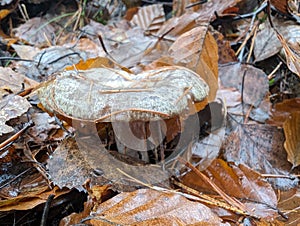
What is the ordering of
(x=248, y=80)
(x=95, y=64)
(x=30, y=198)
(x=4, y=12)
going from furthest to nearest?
(x=4, y=12) < (x=248, y=80) < (x=95, y=64) < (x=30, y=198)

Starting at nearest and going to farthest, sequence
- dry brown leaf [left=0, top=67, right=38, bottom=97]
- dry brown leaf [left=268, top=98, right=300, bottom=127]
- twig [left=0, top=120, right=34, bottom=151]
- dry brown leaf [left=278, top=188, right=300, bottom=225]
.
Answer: dry brown leaf [left=278, top=188, right=300, bottom=225], twig [left=0, top=120, right=34, bottom=151], dry brown leaf [left=0, top=67, right=38, bottom=97], dry brown leaf [left=268, top=98, right=300, bottom=127]

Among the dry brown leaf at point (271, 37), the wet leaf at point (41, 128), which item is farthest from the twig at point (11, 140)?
the dry brown leaf at point (271, 37)

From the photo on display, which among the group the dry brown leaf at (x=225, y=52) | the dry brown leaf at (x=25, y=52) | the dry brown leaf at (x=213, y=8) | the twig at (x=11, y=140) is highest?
the dry brown leaf at (x=213, y=8)

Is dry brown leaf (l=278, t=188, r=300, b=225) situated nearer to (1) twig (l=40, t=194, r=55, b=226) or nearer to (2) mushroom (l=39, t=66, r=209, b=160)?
(2) mushroom (l=39, t=66, r=209, b=160)

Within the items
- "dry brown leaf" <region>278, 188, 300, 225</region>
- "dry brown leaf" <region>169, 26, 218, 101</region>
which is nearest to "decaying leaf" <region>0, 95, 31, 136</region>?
"dry brown leaf" <region>169, 26, 218, 101</region>

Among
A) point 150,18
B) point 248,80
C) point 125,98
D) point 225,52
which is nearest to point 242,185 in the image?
point 125,98

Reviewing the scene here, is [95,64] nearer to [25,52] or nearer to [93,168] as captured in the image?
[93,168]

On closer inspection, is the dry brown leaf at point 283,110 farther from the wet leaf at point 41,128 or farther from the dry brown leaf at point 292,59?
the wet leaf at point 41,128
